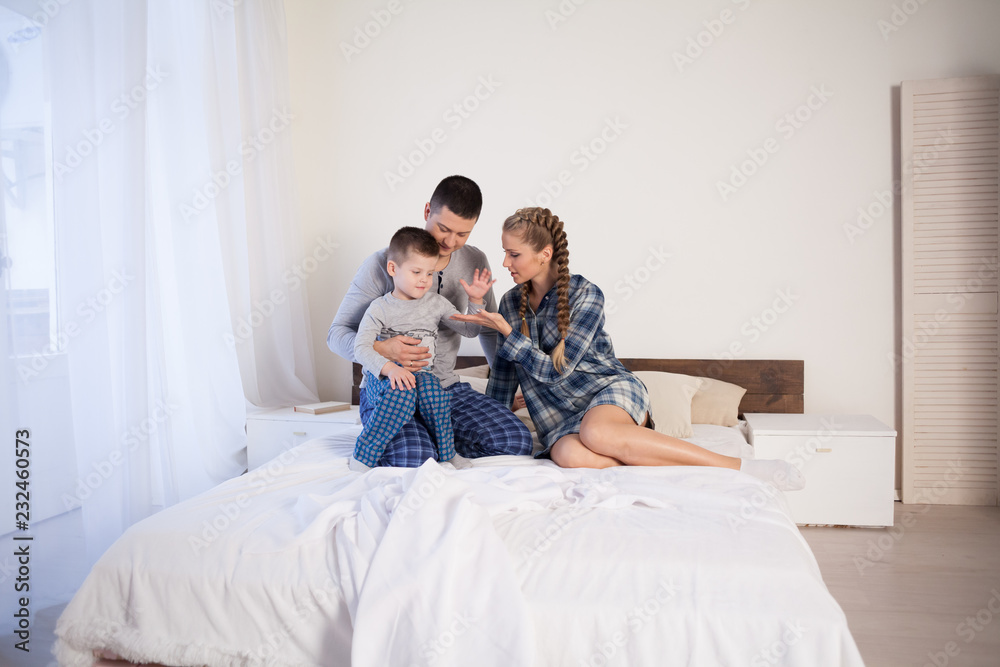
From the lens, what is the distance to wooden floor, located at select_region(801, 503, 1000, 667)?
5.77 feet

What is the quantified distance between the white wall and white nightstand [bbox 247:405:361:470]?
0.99 meters

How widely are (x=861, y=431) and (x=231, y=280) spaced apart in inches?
108

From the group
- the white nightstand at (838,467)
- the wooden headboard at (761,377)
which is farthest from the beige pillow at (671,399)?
the white nightstand at (838,467)

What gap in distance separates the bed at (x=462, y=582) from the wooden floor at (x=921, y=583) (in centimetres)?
62

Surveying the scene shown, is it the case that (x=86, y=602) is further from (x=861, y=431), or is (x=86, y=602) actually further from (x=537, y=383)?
(x=861, y=431)

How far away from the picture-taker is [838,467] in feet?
8.74

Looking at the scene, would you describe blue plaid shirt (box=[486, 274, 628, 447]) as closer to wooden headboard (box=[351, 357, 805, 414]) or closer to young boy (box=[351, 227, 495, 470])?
young boy (box=[351, 227, 495, 470])

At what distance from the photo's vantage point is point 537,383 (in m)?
2.27

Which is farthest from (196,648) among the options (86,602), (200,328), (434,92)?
(434,92)
